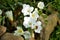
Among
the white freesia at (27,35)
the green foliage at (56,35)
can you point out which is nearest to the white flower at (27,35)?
the white freesia at (27,35)

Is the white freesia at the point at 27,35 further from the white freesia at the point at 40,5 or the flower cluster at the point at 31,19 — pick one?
the white freesia at the point at 40,5

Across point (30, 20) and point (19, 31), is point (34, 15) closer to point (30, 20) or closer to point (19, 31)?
point (30, 20)

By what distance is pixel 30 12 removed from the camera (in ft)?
5.64

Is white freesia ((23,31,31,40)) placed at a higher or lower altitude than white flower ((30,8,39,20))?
lower

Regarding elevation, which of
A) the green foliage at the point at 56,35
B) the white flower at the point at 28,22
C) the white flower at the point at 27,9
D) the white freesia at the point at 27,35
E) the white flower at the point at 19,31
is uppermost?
the white flower at the point at 27,9

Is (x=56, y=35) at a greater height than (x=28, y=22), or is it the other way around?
(x=28, y=22)

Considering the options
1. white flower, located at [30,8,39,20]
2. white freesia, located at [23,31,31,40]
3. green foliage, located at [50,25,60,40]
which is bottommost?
green foliage, located at [50,25,60,40]

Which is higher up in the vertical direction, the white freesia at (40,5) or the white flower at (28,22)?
the white freesia at (40,5)

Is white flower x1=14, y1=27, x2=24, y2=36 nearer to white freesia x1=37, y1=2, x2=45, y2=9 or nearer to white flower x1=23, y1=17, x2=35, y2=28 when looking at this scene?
white flower x1=23, y1=17, x2=35, y2=28

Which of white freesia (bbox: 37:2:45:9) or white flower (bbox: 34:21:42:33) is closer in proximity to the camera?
white flower (bbox: 34:21:42:33)

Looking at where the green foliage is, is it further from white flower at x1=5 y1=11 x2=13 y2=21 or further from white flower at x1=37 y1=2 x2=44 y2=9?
white flower at x1=5 y1=11 x2=13 y2=21

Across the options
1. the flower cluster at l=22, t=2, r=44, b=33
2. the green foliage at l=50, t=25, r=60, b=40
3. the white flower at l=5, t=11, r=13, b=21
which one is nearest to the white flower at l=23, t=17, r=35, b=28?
the flower cluster at l=22, t=2, r=44, b=33

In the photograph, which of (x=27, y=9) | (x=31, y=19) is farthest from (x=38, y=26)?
(x=27, y=9)

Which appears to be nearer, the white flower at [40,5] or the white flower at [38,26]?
the white flower at [38,26]
